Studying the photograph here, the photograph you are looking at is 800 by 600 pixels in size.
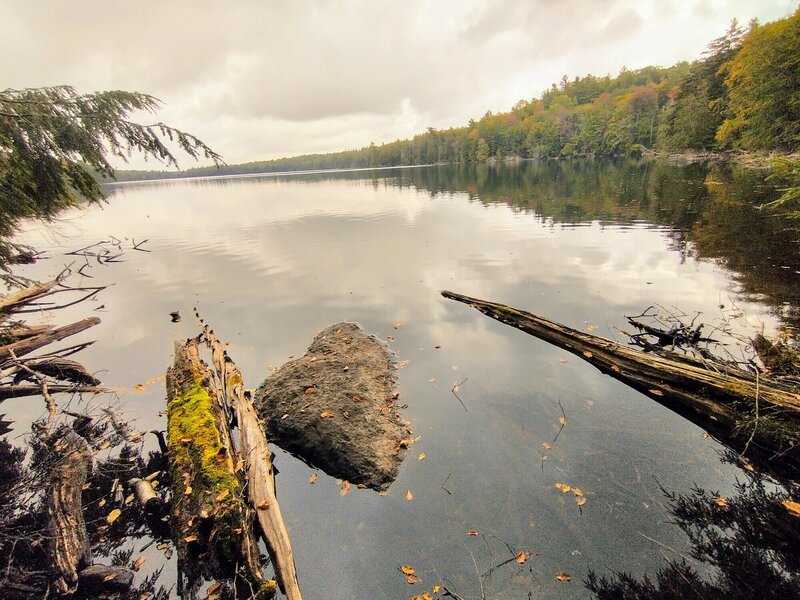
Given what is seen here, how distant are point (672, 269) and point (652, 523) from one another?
1167 cm

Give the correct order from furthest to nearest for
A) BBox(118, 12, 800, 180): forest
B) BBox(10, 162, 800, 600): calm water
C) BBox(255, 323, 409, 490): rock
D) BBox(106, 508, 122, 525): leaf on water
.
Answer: BBox(118, 12, 800, 180): forest, BBox(255, 323, 409, 490): rock, BBox(106, 508, 122, 525): leaf on water, BBox(10, 162, 800, 600): calm water

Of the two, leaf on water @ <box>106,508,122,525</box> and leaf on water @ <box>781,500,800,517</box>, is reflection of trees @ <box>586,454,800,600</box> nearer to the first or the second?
leaf on water @ <box>781,500,800,517</box>

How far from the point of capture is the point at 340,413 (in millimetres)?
6449

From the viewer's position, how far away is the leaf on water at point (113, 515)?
4.89 m

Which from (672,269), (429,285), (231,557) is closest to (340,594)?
(231,557)

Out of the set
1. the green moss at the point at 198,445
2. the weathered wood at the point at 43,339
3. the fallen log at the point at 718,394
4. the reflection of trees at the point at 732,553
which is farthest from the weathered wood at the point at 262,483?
the fallen log at the point at 718,394

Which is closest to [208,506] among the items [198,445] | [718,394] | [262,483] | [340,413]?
[262,483]

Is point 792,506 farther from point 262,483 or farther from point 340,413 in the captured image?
point 262,483

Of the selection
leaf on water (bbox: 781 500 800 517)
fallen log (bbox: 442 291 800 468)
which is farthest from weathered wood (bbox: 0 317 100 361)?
leaf on water (bbox: 781 500 800 517)

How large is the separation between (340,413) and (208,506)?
2.62 meters

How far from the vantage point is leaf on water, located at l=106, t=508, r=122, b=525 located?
489 cm

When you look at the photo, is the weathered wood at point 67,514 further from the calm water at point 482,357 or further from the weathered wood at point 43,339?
the weathered wood at point 43,339

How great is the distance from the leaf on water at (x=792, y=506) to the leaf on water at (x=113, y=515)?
8.59m

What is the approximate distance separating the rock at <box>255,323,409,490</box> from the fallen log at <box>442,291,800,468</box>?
13.9 ft
